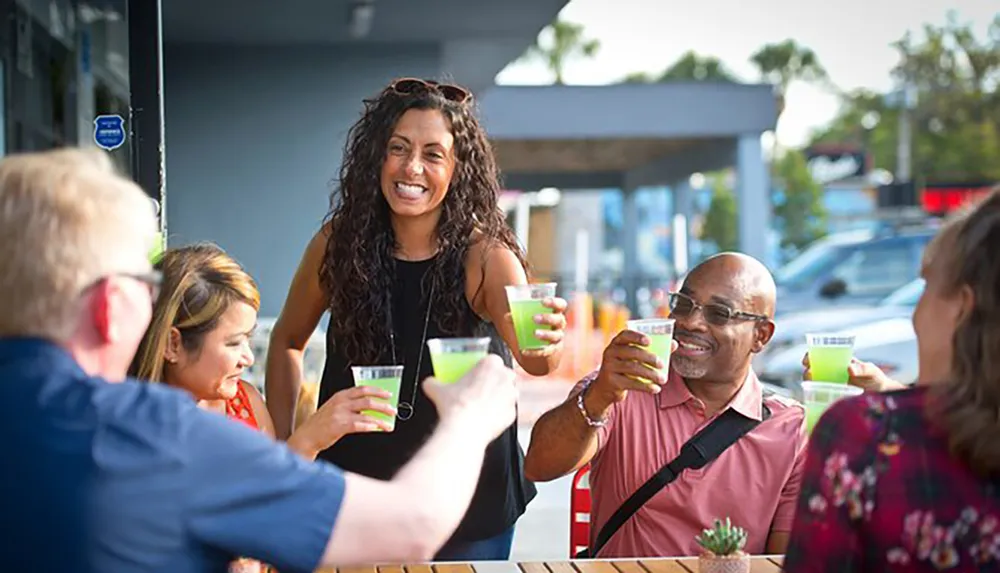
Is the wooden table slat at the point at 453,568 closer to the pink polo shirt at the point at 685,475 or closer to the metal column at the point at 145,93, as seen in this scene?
the pink polo shirt at the point at 685,475

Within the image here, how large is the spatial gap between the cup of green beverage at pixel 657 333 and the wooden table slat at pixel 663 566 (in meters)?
0.37

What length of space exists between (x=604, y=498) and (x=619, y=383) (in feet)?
1.76

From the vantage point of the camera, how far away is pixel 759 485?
10.3ft

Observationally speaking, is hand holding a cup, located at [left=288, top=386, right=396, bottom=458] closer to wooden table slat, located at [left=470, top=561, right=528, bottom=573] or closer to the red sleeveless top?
wooden table slat, located at [left=470, top=561, right=528, bottom=573]


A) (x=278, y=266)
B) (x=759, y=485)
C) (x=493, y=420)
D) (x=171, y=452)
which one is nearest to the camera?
(x=171, y=452)

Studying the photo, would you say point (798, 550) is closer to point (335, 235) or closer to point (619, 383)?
point (619, 383)

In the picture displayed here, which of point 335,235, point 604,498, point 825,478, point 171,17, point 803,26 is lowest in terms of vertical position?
point 604,498

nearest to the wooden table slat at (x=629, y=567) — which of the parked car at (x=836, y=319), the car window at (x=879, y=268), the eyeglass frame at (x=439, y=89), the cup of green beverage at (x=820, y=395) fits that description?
the cup of green beverage at (x=820, y=395)

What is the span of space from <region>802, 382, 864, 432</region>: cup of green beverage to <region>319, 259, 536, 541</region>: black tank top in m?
0.84

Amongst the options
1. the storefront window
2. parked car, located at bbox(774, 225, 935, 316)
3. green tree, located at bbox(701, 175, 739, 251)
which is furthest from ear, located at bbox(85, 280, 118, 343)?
green tree, located at bbox(701, 175, 739, 251)

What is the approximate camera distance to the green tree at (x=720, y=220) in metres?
50.9

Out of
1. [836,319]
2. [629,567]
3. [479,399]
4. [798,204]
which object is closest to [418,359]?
[629,567]

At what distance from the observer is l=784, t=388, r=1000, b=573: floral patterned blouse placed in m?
1.70

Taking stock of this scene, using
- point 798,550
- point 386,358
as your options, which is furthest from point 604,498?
point 798,550
